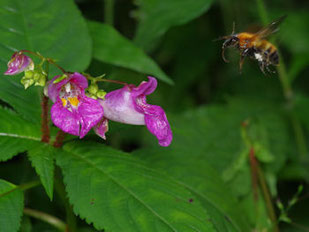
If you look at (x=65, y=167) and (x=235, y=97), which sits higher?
(x=65, y=167)

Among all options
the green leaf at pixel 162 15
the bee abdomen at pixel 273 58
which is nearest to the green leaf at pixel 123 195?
the bee abdomen at pixel 273 58

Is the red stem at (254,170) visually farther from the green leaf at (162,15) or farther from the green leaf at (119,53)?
the green leaf at (162,15)

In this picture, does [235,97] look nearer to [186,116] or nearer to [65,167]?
[186,116]

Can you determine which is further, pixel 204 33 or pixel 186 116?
pixel 204 33

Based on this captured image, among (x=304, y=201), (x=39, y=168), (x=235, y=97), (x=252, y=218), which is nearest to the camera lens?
(x=39, y=168)

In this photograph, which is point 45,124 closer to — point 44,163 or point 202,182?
point 44,163

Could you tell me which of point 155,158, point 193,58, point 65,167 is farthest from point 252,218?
point 193,58
